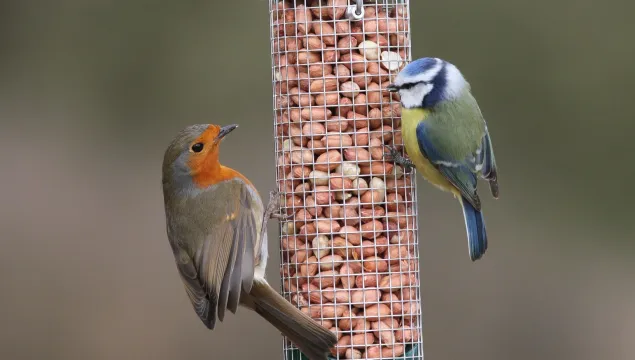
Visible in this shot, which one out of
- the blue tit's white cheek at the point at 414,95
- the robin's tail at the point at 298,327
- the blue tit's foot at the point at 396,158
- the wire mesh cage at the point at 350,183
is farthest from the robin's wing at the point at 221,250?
the blue tit's white cheek at the point at 414,95

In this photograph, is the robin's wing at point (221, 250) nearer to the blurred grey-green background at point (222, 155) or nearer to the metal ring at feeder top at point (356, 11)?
the metal ring at feeder top at point (356, 11)

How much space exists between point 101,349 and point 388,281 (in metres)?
4.79

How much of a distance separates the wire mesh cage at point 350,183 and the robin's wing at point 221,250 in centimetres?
27

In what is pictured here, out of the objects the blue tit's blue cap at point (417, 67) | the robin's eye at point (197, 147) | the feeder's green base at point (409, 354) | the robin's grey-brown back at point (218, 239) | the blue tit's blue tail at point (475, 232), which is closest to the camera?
the blue tit's blue cap at point (417, 67)

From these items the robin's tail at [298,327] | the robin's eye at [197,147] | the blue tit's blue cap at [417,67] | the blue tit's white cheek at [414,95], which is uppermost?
the blue tit's blue cap at [417,67]

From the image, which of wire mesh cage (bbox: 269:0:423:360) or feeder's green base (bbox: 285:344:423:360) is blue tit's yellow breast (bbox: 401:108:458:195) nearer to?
wire mesh cage (bbox: 269:0:423:360)

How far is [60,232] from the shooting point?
10023 millimetres

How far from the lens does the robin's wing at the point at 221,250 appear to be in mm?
5500

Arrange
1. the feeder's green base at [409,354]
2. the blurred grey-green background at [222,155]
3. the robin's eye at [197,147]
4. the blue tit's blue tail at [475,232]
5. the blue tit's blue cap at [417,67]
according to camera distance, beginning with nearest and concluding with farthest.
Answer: the blue tit's blue cap at [417,67]
the feeder's green base at [409,354]
the blue tit's blue tail at [475,232]
the robin's eye at [197,147]
the blurred grey-green background at [222,155]

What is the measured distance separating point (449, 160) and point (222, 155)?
485 cm

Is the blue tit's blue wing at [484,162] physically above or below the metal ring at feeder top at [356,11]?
below

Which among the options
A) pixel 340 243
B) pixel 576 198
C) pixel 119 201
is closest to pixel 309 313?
pixel 340 243

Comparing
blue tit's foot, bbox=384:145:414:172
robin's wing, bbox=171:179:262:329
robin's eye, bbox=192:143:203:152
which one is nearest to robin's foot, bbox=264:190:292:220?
robin's wing, bbox=171:179:262:329

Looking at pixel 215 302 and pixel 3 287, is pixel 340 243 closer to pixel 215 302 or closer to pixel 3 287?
pixel 215 302
